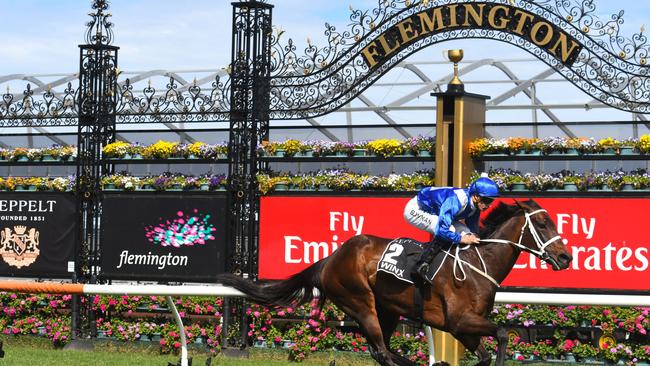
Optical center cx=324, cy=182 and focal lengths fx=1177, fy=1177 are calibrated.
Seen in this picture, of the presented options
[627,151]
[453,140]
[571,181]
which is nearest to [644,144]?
[627,151]

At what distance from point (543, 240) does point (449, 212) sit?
0.72 meters

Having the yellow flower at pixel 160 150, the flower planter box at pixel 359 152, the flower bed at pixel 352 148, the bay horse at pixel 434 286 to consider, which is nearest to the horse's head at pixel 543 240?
the bay horse at pixel 434 286

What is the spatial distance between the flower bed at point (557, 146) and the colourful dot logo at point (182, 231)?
10.8 ft

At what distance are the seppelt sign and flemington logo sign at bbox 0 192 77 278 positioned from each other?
2697 millimetres

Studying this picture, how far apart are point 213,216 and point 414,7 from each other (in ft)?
10.7

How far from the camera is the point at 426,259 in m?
8.91

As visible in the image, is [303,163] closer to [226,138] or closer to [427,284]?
[226,138]

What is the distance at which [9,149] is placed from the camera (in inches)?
588

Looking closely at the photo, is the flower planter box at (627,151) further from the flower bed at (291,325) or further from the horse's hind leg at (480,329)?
the horse's hind leg at (480,329)

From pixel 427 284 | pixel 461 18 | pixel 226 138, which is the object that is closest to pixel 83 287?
pixel 427 284

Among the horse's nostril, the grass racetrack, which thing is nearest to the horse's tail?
the horse's nostril

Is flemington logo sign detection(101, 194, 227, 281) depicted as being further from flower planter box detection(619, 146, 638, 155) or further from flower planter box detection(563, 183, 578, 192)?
flower planter box detection(619, 146, 638, 155)

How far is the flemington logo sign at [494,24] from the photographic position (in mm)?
11977

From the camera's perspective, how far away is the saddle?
8.93 meters
